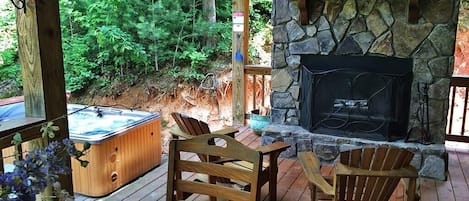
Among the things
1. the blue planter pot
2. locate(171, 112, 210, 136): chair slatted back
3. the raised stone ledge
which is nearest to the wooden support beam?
the raised stone ledge

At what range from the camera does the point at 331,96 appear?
424cm

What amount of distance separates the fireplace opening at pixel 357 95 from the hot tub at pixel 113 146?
1.66m

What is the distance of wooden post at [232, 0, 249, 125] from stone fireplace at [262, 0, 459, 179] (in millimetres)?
766

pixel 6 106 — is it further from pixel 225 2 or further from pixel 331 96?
pixel 225 2

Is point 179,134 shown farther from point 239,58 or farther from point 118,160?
point 239,58

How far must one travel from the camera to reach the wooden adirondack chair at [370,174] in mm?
2346

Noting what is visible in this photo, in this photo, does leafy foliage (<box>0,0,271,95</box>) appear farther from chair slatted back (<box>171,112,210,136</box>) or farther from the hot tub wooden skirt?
chair slatted back (<box>171,112,210,136</box>)

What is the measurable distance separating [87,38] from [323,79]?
5.00 metres

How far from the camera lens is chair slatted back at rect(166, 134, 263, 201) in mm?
1810

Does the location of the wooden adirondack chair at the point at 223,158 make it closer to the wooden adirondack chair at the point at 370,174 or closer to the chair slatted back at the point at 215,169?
the wooden adirondack chair at the point at 370,174

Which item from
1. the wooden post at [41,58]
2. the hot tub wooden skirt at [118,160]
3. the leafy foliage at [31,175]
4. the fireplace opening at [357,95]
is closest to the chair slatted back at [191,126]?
the hot tub wooden skirt at [118,160]

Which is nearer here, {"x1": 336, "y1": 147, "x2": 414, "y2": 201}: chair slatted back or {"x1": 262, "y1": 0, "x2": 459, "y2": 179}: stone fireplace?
{"x1": 336, "y1": 147, "x2": 414, "y2": 201}: chair slatted back

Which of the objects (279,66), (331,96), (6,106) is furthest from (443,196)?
(6,106)

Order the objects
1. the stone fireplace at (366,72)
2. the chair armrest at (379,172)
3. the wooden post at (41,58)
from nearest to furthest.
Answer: the wooden post at (41,58) < the chair armrest at (379,172) < the stone fireplace at (366,72)
